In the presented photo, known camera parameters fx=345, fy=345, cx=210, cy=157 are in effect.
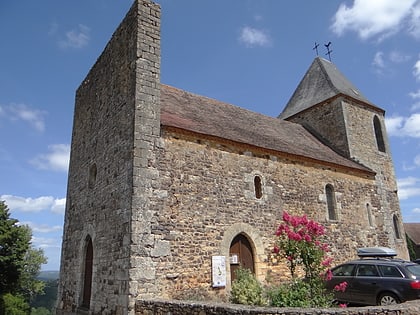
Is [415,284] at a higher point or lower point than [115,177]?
lower

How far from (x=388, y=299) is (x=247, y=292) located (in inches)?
125

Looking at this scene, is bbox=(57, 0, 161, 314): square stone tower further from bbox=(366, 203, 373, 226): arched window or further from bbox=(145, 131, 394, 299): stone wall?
bbox=(366, 203, 373, 226): arched window

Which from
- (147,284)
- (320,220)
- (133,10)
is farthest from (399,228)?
(133,10)

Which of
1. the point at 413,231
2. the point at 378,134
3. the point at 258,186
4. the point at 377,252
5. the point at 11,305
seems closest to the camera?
the point at 258,186

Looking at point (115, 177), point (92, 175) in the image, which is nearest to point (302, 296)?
point (115, 177)

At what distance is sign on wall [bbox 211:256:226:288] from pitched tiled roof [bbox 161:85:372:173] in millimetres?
3404

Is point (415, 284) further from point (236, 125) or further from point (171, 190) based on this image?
point (236, 125)

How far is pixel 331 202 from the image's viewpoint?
12664 mm

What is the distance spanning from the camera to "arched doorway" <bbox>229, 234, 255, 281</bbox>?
9406 mm

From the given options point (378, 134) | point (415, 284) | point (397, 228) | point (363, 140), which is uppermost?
point (378, 134)

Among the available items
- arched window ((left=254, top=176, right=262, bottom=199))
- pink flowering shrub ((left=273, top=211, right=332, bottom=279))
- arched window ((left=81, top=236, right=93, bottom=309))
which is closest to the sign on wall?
pink flowering shrub ((left=273, top=211, right=332, bottom=279))

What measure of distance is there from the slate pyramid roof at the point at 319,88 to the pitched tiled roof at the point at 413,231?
22.7 meters

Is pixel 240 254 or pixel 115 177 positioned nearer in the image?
pixel 115 177

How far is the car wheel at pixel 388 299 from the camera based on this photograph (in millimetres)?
7668
